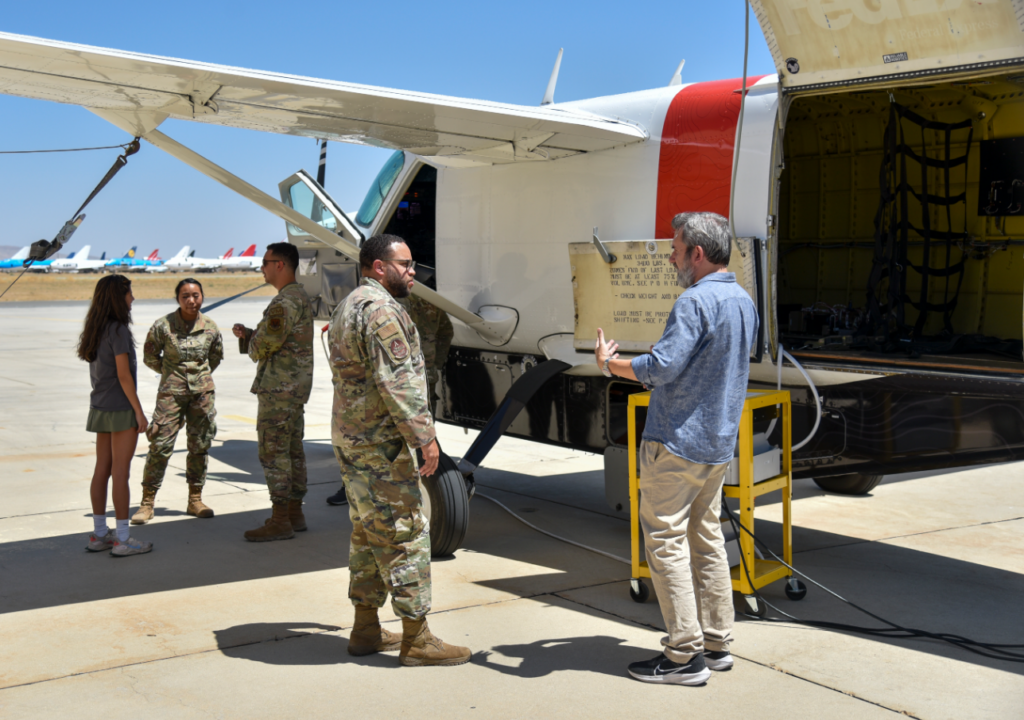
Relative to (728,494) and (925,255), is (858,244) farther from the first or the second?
(728,494)

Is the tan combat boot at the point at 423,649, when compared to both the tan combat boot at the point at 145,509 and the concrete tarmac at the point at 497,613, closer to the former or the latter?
the concrete tarmac at the point at 497,613

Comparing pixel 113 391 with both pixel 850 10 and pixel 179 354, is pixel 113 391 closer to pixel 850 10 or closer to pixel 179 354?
pixel 179 354

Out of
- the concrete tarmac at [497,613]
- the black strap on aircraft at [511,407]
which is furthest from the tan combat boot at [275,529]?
the black strap on aircraft at [511,407]

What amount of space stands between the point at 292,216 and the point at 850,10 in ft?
11.0

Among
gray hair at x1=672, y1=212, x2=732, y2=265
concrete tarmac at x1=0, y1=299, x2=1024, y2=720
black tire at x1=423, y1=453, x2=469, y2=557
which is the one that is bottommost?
concrete tarmac at x1=0, y1=299, x2=1024, y2=720

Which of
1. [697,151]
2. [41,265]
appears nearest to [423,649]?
[697,151]

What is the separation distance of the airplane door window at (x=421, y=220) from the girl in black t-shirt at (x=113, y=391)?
2542 millimetres

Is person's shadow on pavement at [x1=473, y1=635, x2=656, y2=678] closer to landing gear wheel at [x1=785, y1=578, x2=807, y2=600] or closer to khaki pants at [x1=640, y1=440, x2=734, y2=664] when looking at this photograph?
khaki pants at [x1=640, y1=440, x2=734, y2=664]

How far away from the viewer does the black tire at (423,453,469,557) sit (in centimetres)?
605

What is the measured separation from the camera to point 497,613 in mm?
5027

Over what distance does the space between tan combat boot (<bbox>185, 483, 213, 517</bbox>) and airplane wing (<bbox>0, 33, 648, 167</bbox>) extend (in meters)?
2.91

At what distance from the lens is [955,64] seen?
459 cm

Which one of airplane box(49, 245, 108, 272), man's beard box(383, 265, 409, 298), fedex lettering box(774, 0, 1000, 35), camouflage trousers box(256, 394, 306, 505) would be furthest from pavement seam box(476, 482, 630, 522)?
airplane box(49, 245, 108, 272)

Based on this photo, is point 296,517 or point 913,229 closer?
point 913,229
